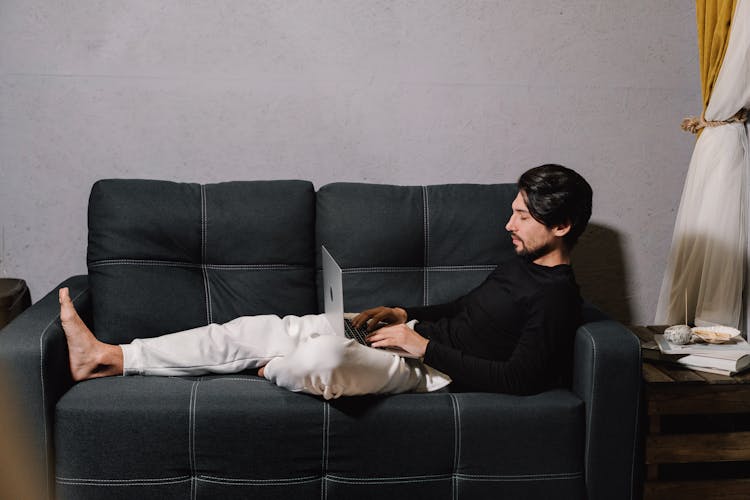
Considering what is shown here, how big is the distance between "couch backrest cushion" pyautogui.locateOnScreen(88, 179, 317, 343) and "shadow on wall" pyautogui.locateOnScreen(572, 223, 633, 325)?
3.60 feet

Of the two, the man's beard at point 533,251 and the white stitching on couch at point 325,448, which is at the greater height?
the man's beard at point 533,251

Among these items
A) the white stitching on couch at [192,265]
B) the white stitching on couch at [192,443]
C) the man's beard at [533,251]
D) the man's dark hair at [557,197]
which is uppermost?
the man's dark hair at [557,197]

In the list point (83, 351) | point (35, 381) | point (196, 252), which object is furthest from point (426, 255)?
point (35, 381)

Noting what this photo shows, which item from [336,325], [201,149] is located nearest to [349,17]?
[201,149]

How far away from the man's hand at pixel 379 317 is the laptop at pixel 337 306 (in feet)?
0.08

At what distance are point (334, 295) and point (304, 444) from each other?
1.30ft

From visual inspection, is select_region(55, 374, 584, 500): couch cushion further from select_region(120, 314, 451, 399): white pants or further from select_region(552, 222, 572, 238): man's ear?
select_region(552, 222, 572, 238): man's ear

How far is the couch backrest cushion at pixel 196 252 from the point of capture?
2438 mm

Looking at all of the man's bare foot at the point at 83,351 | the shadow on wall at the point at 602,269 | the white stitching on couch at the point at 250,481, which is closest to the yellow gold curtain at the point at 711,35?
the shadow on wall at the point at 602,269

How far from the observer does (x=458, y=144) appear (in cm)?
290

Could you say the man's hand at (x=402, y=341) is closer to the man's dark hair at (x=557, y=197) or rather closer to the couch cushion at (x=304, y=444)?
the couch cushion at (x=304, y=444)

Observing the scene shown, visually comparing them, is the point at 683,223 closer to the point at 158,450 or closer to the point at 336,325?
the point at 336,325

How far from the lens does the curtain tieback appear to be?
107 inches

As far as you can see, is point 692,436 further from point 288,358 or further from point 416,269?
point 288,358
